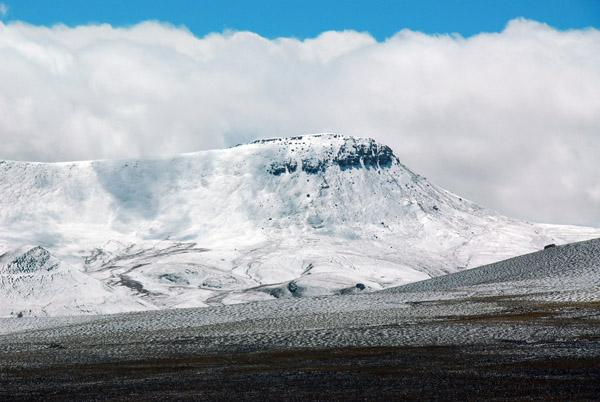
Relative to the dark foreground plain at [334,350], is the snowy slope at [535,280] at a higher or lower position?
higher

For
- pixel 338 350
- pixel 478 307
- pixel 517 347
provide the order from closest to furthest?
pixel 517 347, pixel 338 350, pixel 478 307

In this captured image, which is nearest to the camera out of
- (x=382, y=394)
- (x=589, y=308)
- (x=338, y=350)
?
(x=382, y=394)

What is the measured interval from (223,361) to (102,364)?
25.5ft

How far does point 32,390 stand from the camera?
41.2 metres

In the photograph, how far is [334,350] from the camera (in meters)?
58.1

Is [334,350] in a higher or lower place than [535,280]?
lower

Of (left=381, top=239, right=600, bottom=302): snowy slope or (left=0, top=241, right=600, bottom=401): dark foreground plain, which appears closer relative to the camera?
(left=0, top=241, right=600, bottom=401): dark foreground plain

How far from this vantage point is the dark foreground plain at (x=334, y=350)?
3825cm

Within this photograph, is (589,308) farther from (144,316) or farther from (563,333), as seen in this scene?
(144,316)

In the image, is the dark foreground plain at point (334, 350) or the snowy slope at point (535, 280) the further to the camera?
the snowy slope at point (535, 280)

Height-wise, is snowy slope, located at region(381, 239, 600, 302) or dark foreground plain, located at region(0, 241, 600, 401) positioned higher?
snowy slope, located at region(381, 239, 600, 302)

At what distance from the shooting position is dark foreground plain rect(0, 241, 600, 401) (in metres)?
38.2

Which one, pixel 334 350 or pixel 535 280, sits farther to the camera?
pixel 535 280

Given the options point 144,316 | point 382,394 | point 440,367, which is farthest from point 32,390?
point 144,316
